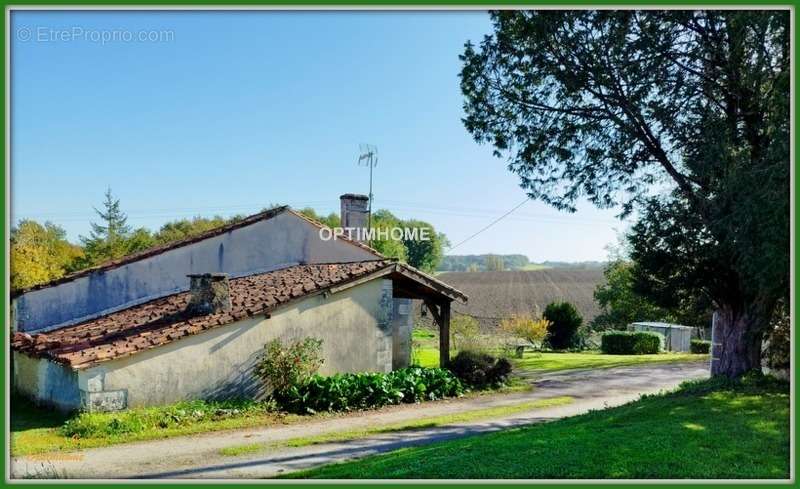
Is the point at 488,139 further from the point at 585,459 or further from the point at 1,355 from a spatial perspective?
the point at 1,355

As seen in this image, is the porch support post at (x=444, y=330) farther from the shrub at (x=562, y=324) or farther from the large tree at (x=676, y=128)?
the shrub at (x=562, y=324)

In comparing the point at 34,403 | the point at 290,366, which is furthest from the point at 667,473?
the point at 34,403

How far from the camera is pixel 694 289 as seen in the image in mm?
14703

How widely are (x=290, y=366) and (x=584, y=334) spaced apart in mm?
28373

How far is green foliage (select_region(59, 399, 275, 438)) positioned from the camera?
37.8 feet

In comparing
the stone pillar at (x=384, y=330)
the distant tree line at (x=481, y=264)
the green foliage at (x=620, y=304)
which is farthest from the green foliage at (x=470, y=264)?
the stone pillar at (x=384, y=330)

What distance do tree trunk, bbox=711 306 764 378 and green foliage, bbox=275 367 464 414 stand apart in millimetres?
6626

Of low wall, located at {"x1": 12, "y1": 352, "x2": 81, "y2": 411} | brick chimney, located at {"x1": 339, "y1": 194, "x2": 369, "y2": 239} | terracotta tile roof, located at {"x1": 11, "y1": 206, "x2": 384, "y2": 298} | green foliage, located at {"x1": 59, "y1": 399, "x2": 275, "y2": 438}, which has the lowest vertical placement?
green foliage, located at {"x1": 59, "y1": 399, "x2": 275, "y2": 438}

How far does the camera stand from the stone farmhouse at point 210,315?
13102mm

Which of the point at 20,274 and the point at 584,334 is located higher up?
the point at 20,274

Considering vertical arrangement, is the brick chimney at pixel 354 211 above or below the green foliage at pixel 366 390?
above

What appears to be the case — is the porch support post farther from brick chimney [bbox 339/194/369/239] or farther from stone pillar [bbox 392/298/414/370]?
brick chimney [bbox 339/194/369/239]

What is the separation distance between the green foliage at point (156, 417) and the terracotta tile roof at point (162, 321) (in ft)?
3.66

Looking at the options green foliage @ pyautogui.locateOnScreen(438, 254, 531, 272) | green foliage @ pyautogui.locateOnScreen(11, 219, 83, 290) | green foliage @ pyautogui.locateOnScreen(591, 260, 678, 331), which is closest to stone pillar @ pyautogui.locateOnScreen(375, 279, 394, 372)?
green foliage @ pyautogui.locateOnScreen(11, 219, 83, 290)
